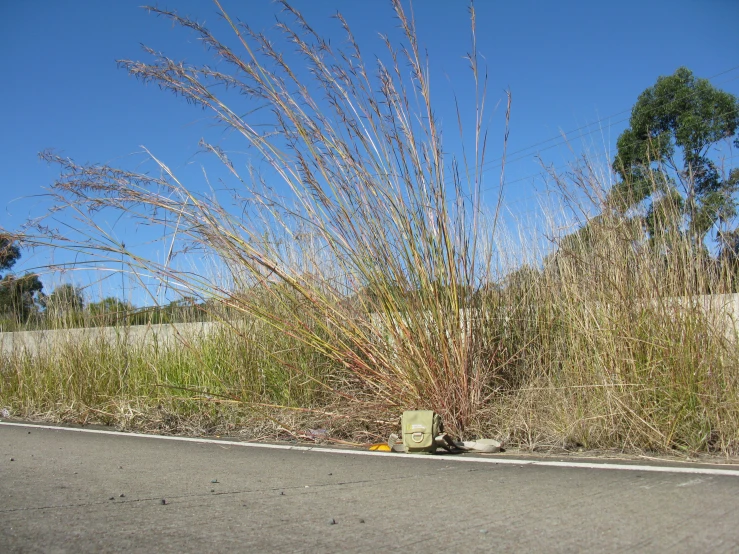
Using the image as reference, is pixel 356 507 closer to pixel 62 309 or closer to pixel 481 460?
pixel 481 460

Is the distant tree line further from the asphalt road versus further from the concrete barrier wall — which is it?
the asphalt road

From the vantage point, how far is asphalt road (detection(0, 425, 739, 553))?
2.45m

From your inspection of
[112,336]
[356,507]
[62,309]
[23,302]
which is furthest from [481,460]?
[23,302]

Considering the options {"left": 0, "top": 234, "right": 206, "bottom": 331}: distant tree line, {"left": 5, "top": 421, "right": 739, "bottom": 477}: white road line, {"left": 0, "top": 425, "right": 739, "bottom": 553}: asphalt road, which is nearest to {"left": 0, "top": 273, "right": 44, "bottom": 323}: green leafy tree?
{"left": 0, "top": 234, "right": 206, "bottom": 331}: distant tree line

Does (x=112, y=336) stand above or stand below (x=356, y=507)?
above

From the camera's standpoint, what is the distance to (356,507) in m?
3.01

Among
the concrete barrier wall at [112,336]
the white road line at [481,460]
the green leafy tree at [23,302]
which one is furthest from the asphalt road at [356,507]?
the green leafy tree at [23,302]

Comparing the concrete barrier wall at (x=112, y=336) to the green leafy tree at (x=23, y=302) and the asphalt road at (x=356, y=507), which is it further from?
the asphalt road at (x=356, y=507)

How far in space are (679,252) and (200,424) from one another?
183 inches

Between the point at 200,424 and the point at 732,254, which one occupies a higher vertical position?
the point at 732,254

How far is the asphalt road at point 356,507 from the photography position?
245cm

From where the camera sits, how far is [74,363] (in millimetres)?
7953

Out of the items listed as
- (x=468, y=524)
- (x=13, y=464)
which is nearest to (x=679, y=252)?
(x=468, y=524)

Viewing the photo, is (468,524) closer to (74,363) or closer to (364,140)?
(364,140)
